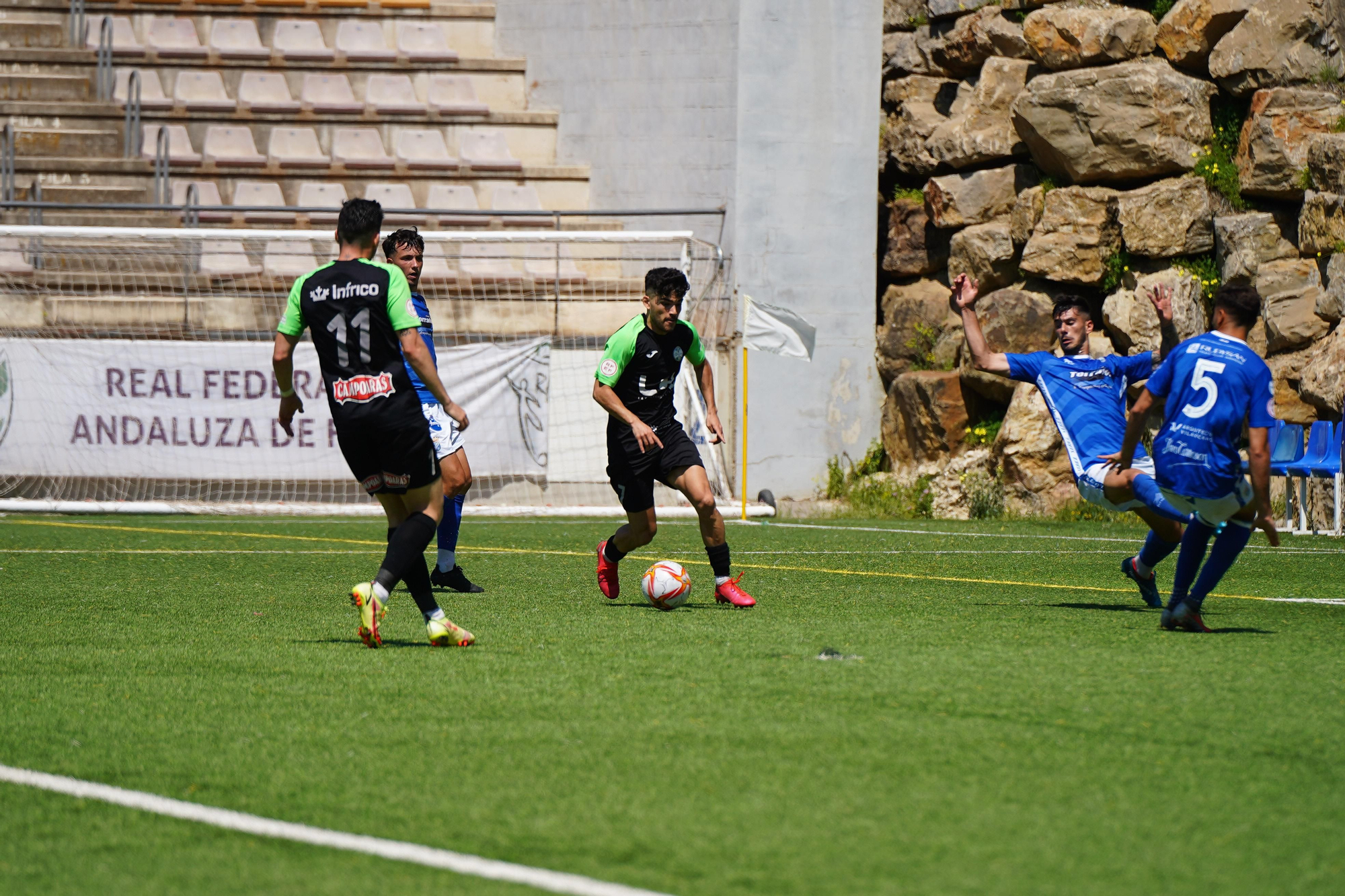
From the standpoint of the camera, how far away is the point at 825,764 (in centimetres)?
388

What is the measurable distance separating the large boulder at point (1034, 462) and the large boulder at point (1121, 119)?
106 inches

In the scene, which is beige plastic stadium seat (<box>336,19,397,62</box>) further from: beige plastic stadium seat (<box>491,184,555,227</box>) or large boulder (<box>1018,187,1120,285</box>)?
large boulder (<box>1018,187,1120,285</box>)

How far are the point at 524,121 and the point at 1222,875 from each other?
59.4 ft

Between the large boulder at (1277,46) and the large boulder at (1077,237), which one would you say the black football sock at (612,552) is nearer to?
the large boulder at (1077,237)

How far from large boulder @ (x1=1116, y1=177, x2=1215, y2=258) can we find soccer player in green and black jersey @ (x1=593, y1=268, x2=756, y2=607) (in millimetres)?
10008

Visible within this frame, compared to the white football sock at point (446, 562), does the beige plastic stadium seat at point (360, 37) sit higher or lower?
higher

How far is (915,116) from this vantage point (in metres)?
19.1

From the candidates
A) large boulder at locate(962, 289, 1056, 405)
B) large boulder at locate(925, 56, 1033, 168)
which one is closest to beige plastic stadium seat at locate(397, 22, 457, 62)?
large boulder at locate(925, 56, 1033, 168)

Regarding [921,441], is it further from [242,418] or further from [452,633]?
[452,633]

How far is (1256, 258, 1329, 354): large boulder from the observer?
15297 millimetres

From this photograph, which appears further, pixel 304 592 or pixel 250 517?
pixel 250 517

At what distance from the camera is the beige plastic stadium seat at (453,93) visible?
2010 cm

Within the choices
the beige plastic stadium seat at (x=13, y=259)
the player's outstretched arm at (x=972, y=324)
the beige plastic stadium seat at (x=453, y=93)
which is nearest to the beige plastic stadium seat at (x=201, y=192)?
the beige plastic stadium seat at (x=13, y=259)

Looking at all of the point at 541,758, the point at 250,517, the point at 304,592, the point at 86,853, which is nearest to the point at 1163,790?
the point at 541,758
